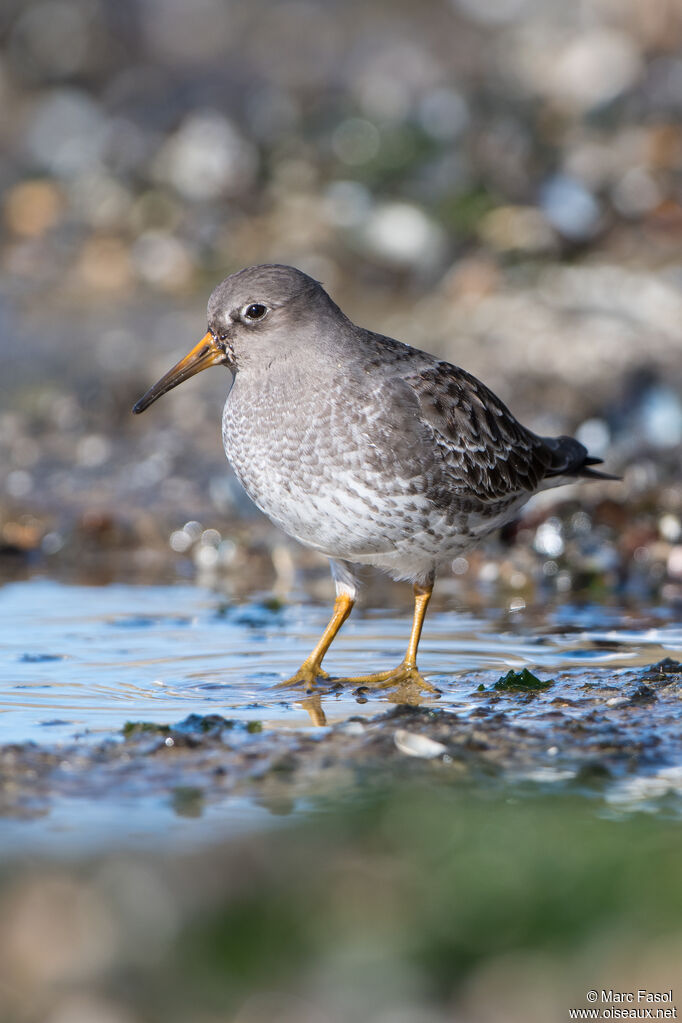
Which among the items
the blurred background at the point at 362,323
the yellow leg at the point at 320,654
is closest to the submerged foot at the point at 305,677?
the yellow leg at the point at 320,654

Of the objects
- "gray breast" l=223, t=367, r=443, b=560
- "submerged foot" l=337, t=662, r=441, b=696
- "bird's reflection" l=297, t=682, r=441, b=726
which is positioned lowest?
"bird's reflection" l=297, t=682, r=441, b=726

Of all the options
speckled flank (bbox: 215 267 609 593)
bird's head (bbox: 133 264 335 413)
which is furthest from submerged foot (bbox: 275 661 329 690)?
bird's head (bbox: 133 264 335 413)

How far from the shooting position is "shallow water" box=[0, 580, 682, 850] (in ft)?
14.3

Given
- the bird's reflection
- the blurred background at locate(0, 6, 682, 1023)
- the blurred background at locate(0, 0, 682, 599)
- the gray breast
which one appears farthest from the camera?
the blurred background at locate(0, 0, 682, 599)

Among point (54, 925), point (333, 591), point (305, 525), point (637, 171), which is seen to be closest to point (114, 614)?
point (333, 591)

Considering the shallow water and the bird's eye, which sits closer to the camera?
the shallow water

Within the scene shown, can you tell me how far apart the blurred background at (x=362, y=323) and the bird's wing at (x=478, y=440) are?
3.21 ft

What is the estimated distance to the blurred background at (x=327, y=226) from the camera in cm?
1004

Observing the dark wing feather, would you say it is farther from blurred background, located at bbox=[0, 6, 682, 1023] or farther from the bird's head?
blurred background, located at bbox=[0, 6, 682, 1023]

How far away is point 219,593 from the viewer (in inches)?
340

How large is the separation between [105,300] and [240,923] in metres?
12.2

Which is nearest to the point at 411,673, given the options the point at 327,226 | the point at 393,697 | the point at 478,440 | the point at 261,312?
the point at 393,697

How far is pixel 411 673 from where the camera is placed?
20.7 feet

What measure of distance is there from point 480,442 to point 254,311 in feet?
4.32
